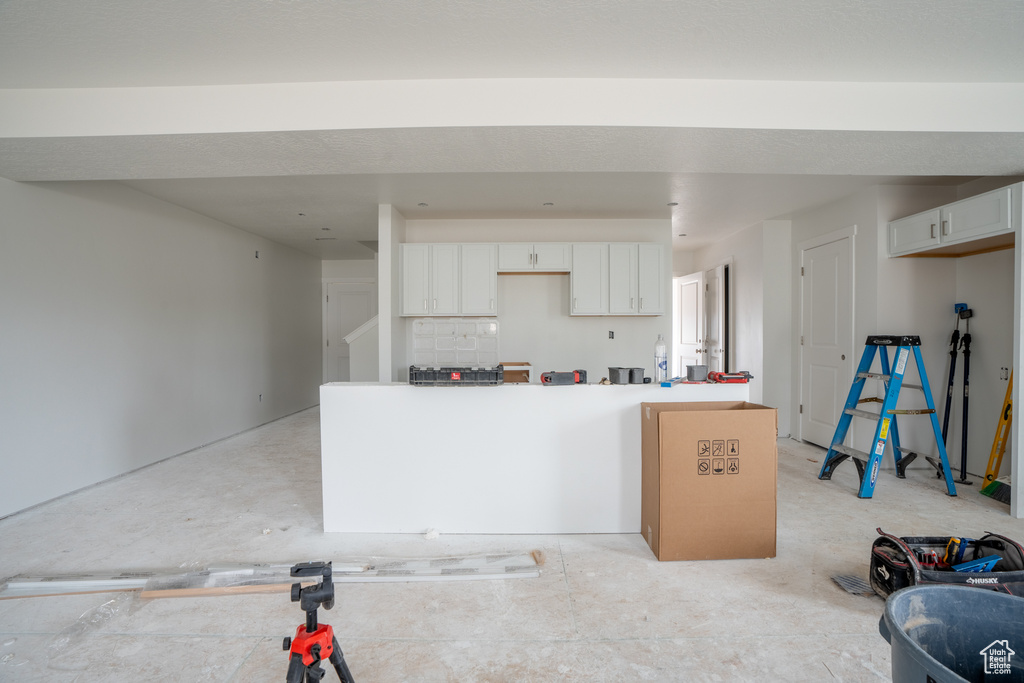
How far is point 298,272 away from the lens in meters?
8.11

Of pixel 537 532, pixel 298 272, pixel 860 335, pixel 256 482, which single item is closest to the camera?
pixel 537 532

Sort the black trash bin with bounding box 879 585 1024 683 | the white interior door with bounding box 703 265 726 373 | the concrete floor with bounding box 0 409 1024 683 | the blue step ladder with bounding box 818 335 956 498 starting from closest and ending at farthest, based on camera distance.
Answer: the black trash bin with bounding box 879 585 1024 683, the concrete floor with bounding box 0 409 1024 683, the blue step ladder with bounding box 818 335 956 498, the white interior door with bounding box 703 265 726 373

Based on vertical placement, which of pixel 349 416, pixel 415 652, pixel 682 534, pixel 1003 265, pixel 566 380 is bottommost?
pixel 415 652

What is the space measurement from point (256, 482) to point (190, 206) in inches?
118

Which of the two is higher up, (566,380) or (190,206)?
(190,206)

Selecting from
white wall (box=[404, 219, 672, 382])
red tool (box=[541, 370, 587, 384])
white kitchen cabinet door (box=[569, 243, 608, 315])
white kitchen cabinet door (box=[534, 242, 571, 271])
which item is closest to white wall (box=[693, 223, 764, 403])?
white wall (box=[404, 219, 672, 382])

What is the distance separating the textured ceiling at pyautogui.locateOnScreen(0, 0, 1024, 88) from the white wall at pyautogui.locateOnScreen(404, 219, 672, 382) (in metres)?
3.09

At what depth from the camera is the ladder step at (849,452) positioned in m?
4.01

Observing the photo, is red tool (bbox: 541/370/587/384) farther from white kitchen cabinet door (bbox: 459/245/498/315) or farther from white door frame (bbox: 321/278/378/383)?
white door frame (bbox: 321/278/378/383)

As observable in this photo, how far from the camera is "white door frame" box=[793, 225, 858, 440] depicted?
480 cm

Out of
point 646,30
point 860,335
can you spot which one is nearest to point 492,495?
point 646,30

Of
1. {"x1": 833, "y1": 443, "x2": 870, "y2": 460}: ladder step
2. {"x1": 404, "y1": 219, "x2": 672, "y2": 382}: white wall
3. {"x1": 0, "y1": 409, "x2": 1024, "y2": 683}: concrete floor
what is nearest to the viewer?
{"x1": 0, "y1": 409, "x2": 1024, "y2": 683}: concrete floor

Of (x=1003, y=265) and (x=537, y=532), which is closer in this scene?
(x=537, y=532)

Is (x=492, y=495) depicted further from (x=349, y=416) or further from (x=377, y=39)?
(x=377, y=39)
